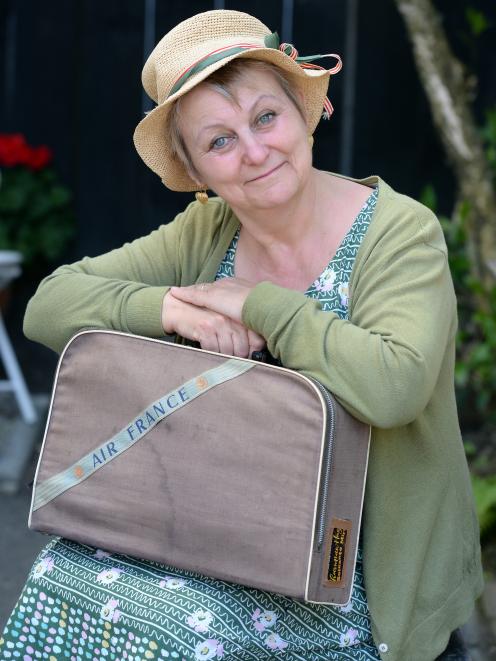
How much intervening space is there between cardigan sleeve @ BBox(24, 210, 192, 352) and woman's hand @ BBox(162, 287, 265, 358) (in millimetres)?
29

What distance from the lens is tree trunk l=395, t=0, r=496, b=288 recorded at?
4605 millimetres

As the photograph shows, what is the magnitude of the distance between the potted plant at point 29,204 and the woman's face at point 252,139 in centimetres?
349

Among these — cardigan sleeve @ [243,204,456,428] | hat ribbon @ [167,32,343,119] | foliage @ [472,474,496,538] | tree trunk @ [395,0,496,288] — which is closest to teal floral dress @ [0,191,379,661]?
cardigan sleeve @ [243,204,456,428]

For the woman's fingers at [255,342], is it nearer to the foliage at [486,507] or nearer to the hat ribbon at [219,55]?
the hat ribbon at [219,55]

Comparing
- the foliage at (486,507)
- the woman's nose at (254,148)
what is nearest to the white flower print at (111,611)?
the woman's nose at (254,148)

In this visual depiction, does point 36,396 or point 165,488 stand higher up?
point 165,488

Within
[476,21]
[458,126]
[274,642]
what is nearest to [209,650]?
[274,642]

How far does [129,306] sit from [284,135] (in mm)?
472

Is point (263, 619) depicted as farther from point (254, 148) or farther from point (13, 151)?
point (13, 151)

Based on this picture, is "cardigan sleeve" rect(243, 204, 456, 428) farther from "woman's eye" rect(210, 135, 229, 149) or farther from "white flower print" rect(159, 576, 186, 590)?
"white flower print" rect(159, 576, 186, 590)

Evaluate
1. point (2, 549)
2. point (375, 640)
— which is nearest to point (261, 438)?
point (375, 640)

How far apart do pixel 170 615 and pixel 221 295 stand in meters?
0.62

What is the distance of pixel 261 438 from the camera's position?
6.41 feet

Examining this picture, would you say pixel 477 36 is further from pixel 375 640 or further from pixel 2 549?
pixel 375 640
